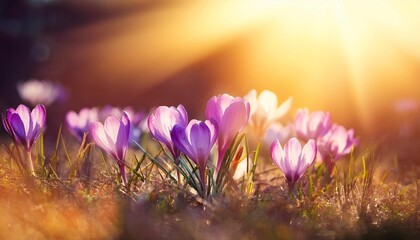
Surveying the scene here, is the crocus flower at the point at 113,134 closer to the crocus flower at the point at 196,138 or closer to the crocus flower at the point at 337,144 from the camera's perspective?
the crocus flower at the point at 196,138

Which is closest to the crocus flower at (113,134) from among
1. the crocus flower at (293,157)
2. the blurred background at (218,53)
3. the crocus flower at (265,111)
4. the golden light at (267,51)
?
the crocus flower at (293,157)

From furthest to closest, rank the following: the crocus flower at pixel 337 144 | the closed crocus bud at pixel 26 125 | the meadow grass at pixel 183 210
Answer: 1. the crocus flower at pixel 337 144
2. the closed crocus bud at pixel 26 125
3. the meadow grass at pixel 183 210

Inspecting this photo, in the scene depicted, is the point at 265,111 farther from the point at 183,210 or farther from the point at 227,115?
the point at 183,210

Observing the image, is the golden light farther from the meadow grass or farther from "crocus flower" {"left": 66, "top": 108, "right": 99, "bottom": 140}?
the meadow grass

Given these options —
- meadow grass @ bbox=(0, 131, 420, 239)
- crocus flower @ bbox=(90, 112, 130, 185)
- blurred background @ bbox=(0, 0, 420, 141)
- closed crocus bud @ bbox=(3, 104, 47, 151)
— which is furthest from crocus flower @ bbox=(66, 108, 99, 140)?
blurred background @ bbox=(0, 0, 420, 141)

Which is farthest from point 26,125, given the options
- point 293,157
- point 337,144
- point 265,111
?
point 337,144
